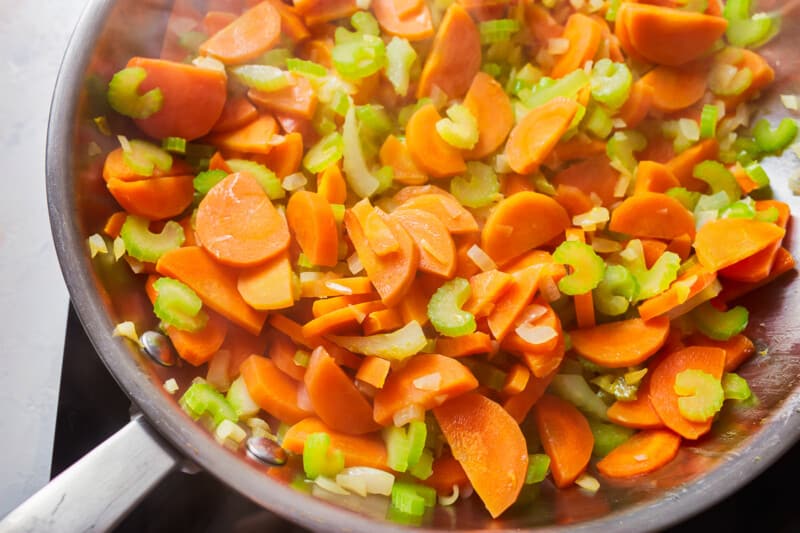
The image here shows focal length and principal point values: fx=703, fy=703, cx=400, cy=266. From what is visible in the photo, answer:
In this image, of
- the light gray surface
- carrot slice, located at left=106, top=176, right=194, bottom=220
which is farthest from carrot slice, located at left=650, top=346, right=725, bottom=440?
the light gray surface

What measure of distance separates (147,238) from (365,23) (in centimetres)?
69

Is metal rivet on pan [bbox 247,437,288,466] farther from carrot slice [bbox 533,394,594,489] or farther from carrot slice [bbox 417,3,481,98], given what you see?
carrot slice [bbox 417,3,481,98]

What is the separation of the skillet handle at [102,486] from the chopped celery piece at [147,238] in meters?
0.35

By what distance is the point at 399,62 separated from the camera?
1.57m

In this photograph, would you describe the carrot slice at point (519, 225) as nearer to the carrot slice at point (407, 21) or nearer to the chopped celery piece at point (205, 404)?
the carrot slice at point (407, 21)

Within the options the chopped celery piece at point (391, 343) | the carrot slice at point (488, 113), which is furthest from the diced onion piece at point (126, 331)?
the carrot slice at point (488, 113)

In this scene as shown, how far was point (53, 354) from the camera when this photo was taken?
64.7 inches

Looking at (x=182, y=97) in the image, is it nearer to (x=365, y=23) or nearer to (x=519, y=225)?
(x=365, y=23)

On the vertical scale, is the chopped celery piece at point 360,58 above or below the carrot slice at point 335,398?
above

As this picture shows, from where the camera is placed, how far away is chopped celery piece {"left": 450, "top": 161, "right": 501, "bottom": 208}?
156 centimetres

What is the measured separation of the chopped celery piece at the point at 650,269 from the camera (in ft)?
4.84

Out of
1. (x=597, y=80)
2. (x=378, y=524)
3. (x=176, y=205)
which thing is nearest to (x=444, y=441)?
(x=378, y=524)

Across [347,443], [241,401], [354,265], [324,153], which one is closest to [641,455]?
[347,443]

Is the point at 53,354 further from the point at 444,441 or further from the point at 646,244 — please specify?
the point at 646,244
